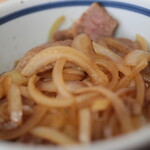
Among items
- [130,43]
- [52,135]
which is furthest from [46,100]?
[130,43]

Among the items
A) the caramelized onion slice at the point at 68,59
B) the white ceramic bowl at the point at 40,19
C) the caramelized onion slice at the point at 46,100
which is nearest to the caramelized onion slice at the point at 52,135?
the caramelized onion slice at the point at 46,100

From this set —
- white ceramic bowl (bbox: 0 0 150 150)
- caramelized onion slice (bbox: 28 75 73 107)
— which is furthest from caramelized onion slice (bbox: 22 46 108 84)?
white ceramic bowl (bbox: 0 0 150 150)

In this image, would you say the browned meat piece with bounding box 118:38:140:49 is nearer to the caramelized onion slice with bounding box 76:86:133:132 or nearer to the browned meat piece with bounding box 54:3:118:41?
the browned meat piece with bounding box 54:3:118:41

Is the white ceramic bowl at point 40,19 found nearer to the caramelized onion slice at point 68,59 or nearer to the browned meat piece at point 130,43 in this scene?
the browned meat piece at point 130,43

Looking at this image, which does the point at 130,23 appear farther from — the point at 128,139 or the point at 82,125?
the point at 128,139

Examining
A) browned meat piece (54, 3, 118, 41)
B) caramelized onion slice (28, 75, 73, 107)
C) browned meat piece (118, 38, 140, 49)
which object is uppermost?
browned meat piece (54, 3, 118, 41)

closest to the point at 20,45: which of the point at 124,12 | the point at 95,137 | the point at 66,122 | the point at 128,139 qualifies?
the point at 124,12
